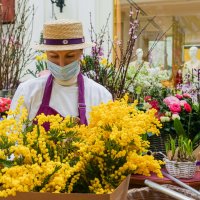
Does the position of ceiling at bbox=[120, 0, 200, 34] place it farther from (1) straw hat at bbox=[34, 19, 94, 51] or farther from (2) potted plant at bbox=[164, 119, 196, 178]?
(1) straw hat at bbox=[34, 19, 94, 51]

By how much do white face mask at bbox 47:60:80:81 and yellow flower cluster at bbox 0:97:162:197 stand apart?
0.93 metres

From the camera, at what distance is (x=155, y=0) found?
24.9 feet

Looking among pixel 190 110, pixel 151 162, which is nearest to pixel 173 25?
pixel 190 110

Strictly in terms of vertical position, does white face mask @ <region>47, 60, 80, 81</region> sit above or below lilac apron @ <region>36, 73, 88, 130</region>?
above

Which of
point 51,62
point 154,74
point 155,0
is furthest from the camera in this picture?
point 155,0

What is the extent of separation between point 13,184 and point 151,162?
12.9 inches

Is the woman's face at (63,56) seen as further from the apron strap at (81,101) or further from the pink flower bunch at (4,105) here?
the pink flower bunch at (4,105)

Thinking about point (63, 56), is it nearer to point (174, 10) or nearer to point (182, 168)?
point (182, 168)

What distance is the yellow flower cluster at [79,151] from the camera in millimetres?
979

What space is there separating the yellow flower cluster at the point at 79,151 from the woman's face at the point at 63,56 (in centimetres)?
93

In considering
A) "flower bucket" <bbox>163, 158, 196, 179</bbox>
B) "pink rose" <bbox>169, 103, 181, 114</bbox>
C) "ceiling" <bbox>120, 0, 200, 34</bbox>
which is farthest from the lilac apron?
"ceiling" <bbox>120, 0, 200, 34</bbox>

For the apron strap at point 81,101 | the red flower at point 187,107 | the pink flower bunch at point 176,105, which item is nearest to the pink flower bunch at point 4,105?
the pink flower bunch at point 176,105

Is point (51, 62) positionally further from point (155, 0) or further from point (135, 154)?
point (155, 0)

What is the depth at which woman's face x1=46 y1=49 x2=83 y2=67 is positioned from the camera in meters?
2.03
